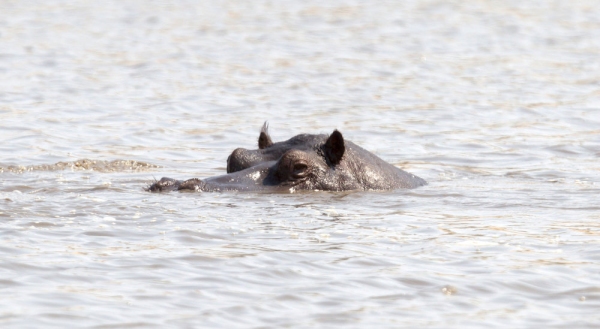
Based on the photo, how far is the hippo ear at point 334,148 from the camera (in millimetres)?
10727

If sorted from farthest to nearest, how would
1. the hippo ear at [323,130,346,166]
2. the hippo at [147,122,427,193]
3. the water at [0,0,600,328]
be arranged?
1. the hippo ear at [323,130,346,166]
2. the hippo at [147,122,427,193]
3. the water at [0,0,600,328]

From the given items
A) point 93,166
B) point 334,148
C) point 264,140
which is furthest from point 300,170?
point 93,166

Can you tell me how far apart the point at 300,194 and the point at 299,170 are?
0.74 feet

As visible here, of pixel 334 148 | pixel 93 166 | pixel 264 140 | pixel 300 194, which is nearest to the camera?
pixel 300 194

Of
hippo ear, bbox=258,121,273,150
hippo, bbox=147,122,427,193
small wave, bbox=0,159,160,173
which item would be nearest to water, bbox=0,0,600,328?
small wave, bbox=0,159,160,173

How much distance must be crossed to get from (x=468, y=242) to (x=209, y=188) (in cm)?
268

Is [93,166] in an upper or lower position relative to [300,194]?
upper

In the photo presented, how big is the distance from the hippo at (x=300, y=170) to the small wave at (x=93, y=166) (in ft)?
7.94

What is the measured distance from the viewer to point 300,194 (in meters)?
10.7

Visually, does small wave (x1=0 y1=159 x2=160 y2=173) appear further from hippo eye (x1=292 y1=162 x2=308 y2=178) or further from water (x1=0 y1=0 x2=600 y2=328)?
hippo eye (x1=292 y1=162 x2=308 y2=178)

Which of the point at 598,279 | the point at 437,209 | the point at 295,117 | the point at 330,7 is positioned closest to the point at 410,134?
the point at 295,117

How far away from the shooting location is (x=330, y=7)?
33.8 meters

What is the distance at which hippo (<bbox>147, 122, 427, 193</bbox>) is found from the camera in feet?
34.5

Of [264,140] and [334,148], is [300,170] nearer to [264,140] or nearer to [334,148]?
[334,148]
